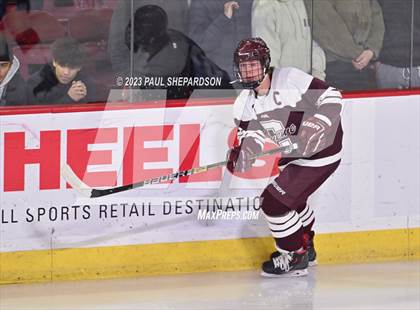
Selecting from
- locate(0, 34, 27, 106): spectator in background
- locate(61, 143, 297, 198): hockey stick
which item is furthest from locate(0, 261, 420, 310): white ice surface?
locate(0, 34, 27, 106): spectator in background

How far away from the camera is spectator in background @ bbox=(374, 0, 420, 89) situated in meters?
7.30

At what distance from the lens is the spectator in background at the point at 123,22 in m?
6.77

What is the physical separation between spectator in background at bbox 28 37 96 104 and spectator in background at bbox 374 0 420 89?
1.55m

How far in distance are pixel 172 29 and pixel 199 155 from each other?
2.03 feet

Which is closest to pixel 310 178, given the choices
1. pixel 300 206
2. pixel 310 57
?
pixel 300 206

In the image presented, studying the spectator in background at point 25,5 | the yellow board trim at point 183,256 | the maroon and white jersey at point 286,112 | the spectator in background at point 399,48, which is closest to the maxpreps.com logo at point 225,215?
the yellow board trim at point 183,256

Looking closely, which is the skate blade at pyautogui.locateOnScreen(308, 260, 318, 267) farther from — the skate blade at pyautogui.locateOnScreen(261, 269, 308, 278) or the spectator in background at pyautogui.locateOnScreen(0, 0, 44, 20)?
the spectator in background at pyautogui.locateOnScreen(0, 0, 44, 20)

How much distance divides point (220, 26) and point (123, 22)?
1.62ft

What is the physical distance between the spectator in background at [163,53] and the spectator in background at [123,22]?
0.07 feet

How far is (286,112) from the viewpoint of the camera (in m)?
6.84

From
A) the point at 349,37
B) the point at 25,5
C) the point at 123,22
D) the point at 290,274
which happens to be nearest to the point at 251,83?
the point at 123,22

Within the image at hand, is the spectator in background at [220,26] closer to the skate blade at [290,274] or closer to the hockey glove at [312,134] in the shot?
the hockey glove at [312,134]

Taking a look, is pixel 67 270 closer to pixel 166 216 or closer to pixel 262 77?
pixel 166 216

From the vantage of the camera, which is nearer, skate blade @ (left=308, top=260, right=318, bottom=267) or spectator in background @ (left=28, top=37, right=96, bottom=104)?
spectator in background @ (left=28, top=37, right=96, bottom=104)
